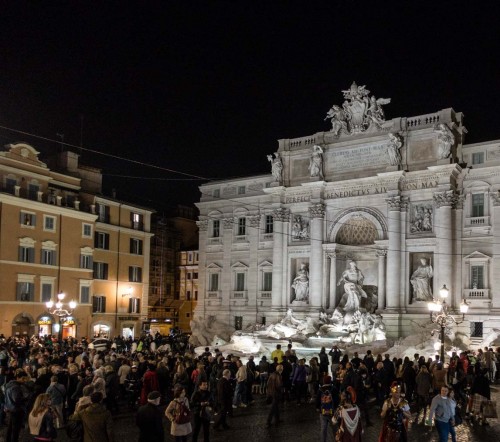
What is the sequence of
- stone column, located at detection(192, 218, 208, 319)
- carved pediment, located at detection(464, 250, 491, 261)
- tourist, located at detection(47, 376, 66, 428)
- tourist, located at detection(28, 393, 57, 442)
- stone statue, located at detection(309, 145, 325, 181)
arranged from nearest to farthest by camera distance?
1. tourist, located at detection(28, 393, 57, 442)
2. tourist, located at detection(47, 376, 66, 428)
3. carved pediment, located at detection(464, 250, 491, 261)
4. stone statue, located at detection(309, 145, 325, 181)
5. stone column, located at detection(192, 218, 208, 319)

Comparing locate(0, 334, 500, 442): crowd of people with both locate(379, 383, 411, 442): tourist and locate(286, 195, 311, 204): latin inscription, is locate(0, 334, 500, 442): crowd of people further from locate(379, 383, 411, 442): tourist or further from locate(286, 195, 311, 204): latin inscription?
locate(286, 195, 311, 204): latin inscription

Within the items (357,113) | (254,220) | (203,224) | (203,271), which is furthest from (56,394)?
(203,224)

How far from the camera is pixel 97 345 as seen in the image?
116 ft

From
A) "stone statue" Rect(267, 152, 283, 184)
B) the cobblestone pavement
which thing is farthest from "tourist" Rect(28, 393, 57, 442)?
"stone statue" Rect(267, 152, 283, 184)

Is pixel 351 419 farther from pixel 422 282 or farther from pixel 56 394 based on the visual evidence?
pixel 422 282

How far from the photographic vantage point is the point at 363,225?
43938mm

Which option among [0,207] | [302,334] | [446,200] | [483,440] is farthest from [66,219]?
[483,440]

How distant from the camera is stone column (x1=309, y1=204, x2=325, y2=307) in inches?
1703

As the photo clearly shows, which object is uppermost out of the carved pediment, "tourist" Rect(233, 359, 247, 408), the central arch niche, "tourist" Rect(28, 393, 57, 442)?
the central arch niche

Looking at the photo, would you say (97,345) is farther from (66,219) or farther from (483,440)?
(483,440)

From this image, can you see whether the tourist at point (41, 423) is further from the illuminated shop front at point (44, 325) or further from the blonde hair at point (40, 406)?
the illuminated shop front at point (44, 325)

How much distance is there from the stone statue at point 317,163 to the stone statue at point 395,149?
5.17 meters

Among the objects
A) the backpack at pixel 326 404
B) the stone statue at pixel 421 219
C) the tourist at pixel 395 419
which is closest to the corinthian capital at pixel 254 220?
the stone statue at pixel 421 219

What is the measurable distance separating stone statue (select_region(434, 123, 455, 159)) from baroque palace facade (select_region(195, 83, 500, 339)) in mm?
60
